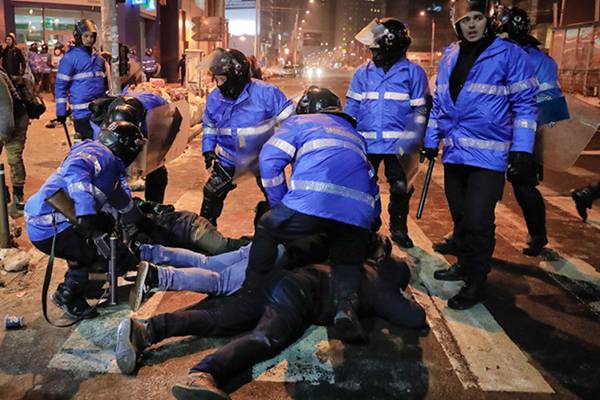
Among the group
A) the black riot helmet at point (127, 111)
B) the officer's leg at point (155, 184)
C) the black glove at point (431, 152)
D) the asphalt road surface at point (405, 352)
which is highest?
the black riot helmet at point (127, 111)

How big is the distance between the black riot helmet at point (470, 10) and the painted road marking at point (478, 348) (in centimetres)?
211

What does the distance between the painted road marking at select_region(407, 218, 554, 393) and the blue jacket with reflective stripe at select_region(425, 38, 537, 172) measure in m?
1.12

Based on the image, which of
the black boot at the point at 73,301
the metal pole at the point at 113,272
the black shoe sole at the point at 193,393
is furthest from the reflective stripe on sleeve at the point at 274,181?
the black boot at the point at 73,301

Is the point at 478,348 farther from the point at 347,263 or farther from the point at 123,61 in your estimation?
the point at 123,61

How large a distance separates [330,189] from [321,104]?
28.2 inches

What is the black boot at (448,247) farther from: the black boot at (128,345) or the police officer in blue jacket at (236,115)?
the black boot at (128,345)

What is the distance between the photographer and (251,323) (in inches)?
152

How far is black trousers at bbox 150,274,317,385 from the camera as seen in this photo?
3.33 m

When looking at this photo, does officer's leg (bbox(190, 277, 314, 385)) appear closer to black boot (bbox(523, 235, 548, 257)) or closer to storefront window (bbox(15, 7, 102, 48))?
black boot (bbox(523, 235, 548, 257))

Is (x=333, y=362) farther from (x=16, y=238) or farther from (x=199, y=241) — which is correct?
(x=16, y=238)

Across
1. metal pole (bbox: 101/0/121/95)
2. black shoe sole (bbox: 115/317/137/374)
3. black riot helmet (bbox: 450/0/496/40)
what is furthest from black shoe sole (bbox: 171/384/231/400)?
→ metal pole (bbox: 101/0/121/95)

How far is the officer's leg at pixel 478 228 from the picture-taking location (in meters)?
4.42

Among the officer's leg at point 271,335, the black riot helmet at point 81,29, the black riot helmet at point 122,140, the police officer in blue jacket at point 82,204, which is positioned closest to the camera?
the officer's leg at point 271,335

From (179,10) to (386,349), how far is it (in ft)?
95.8
